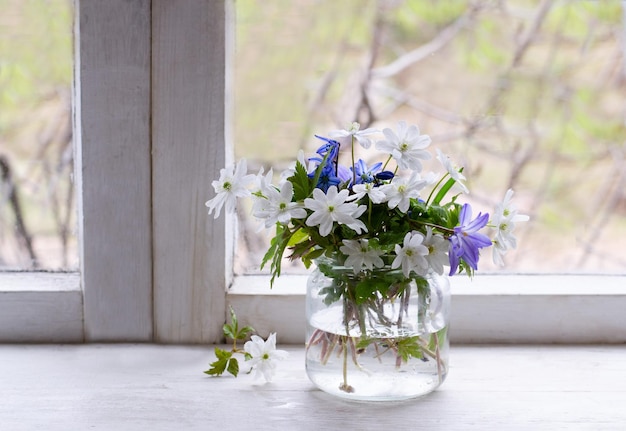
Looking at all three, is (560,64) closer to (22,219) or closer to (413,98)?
(413,98)

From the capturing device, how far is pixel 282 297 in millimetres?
1269

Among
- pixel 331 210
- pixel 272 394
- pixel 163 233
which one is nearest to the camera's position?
pixel 331 210

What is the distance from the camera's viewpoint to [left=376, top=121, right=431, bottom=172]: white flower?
98 cm

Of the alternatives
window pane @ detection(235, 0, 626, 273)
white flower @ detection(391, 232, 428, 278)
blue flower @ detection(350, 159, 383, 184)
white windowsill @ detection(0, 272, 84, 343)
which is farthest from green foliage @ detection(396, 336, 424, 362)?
white windowsill @ detection(0, 272, 84, 343)

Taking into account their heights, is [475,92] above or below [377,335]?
above

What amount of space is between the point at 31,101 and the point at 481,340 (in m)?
0.81

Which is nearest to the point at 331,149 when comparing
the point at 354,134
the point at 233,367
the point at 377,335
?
the point at 354,134

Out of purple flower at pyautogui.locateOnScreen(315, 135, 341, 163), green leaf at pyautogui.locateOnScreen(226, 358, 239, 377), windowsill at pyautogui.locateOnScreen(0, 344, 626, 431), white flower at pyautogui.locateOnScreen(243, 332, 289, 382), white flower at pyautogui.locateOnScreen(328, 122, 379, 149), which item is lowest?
windowsill at pyautogui.locateOnScreen(0, 344, 626, 431)

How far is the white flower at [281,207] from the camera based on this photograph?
0.97m

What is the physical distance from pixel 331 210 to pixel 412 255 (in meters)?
0.11

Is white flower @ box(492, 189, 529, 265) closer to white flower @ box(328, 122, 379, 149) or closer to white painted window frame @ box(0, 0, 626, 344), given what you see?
white flower @ box(328, 122, 379, 149)

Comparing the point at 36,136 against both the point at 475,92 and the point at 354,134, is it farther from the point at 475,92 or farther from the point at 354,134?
the point at 475,92

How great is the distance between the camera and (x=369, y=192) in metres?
0.96

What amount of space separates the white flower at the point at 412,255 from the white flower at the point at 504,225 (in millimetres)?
107
